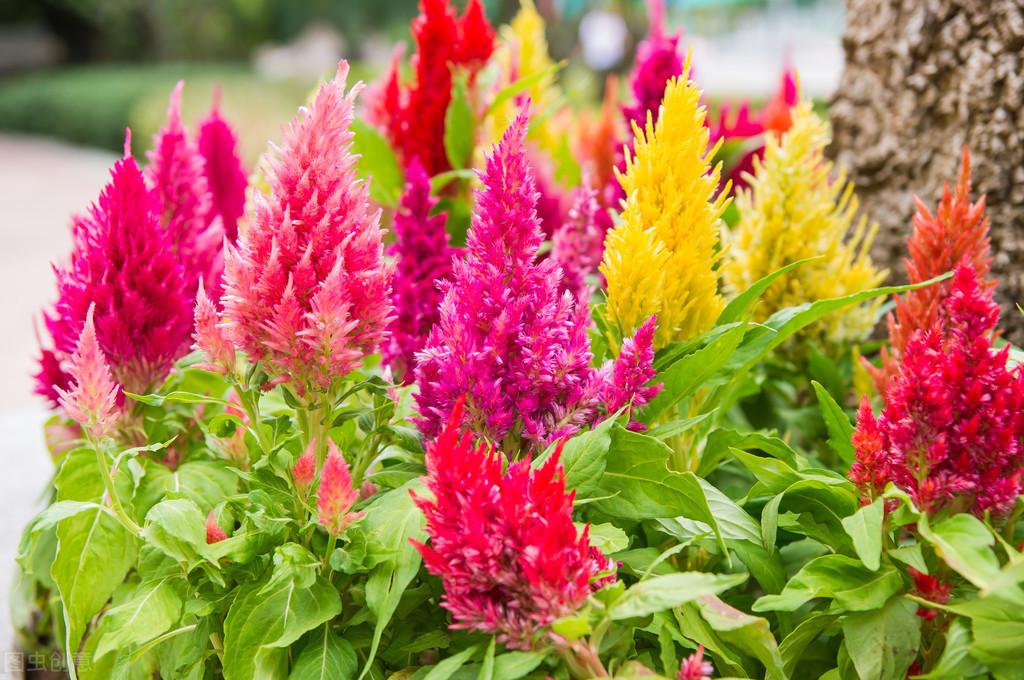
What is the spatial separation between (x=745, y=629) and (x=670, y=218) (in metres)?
0.60

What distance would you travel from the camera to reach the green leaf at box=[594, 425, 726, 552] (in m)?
1.27

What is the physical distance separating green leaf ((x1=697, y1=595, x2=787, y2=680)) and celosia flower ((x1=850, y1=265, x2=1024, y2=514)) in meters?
0.26

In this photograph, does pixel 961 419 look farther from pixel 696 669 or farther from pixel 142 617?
pixel 142 617

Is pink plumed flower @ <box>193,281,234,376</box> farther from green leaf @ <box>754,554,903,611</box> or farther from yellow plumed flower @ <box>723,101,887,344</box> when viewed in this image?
yellow plumed flower @ <box>723,101,887,344</box>

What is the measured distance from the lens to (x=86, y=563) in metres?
1.42

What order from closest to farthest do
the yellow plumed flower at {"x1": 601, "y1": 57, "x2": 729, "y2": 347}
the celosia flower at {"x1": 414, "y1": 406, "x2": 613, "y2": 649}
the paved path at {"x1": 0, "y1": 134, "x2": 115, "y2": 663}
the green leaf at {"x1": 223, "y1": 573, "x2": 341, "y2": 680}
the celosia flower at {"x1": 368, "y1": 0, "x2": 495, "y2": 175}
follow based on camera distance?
the celosia flower at {"x1": 414, "y1": 406, "x2": 613, "y2": 649}, the green leaf at {"x1": 223, "y1": 573, "x2": 341, "y2": 680}, the yellow plumed flower at {"x1": 601, "y1": 57, "x2": 729, "y2": 347}, the celosia flower at {"x1": 368, "y1": 0, "x2": 495, "y2": 175}, the paved path at {"x1": 0, "y1": 134, "x2": 115, "y2": 663}

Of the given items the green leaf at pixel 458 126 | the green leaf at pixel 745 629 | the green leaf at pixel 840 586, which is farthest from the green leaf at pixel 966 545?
the green leaf at pixel 458 126

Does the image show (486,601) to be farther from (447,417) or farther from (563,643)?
(447,417)

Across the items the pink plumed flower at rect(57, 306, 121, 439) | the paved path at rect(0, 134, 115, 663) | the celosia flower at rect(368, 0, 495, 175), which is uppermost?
the celosia flower at rect(368, 0, 495, 175)

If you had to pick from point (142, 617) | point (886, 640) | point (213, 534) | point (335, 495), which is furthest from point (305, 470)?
point (886, 640)

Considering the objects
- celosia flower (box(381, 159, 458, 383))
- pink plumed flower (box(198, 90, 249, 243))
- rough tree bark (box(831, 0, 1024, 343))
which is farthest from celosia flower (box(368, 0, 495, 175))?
rough tree bark (box(831, 0, 1024, 343))

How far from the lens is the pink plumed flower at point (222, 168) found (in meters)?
2.22

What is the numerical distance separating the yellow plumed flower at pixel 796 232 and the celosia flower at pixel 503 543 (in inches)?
36.2

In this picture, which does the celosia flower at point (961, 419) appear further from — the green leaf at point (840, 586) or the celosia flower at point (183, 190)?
the celosia flower at point (183, 190)
